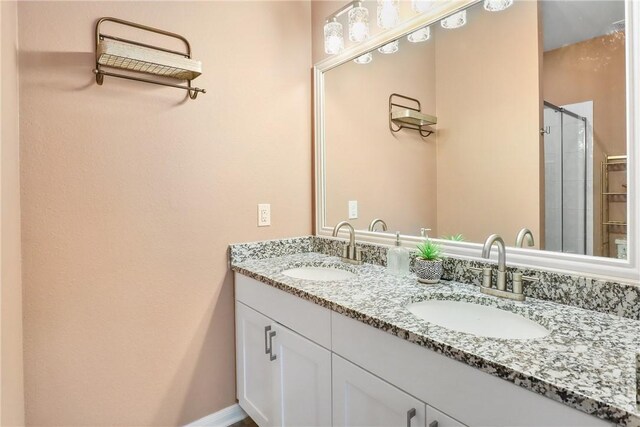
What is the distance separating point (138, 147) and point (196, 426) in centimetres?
130

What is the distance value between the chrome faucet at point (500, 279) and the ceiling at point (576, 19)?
2.14ft

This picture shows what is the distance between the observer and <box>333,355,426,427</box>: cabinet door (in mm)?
874

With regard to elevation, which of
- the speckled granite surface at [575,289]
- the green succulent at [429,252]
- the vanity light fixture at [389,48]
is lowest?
the speckled granite surface at [575,289]

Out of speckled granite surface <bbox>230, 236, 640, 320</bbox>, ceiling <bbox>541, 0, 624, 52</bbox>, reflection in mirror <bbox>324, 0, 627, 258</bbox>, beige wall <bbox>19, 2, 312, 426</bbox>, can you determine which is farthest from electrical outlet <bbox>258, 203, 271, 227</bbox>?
ceiling <bbox>541, 0, 624, 52</bbox>

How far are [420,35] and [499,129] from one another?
0.56 meters

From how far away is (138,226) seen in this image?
146 centimetres

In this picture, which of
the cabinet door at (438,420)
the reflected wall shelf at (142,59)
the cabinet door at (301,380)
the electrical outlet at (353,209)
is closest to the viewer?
the cabinet door at (438,420)

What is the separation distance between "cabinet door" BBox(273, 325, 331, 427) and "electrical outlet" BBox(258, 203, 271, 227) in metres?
0.60

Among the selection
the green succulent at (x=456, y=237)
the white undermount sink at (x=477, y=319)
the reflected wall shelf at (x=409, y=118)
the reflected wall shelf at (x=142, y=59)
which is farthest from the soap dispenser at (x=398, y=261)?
the reflected wall shelf at (x=142, y=59)

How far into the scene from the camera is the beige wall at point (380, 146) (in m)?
1.54

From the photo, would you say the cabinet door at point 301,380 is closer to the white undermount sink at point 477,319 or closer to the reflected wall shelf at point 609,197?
the white undermount sink at point 477,319

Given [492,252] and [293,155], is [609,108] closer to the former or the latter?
[492,252]

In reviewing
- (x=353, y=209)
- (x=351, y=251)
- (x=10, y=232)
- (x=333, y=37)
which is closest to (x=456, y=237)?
(x=351, y=251)

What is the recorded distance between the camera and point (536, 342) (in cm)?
79
